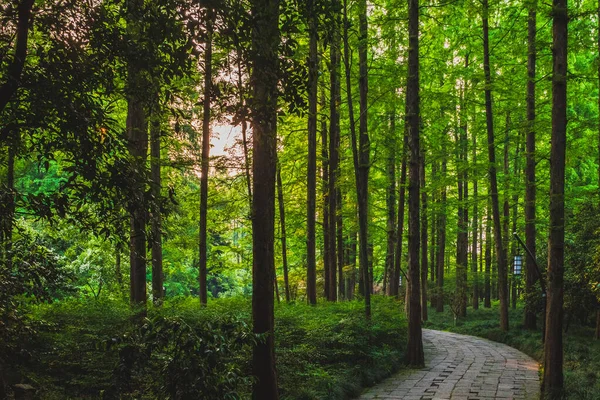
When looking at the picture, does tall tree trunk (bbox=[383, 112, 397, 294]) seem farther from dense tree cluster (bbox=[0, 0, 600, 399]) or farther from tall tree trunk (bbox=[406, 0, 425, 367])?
tall tree trunk (bbox=[406, 0, 425, 367])

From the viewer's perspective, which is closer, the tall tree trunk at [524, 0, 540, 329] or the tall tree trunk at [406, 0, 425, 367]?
the tall tree trunk at [406, 0, 425, 367]

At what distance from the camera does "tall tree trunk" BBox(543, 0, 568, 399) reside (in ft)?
24.9

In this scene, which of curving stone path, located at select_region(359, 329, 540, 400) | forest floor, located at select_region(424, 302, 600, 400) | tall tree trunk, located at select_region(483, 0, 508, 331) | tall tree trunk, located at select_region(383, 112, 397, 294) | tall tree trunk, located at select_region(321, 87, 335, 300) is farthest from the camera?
tall tree trunk, located at select_region(483, 0, 508, 331)

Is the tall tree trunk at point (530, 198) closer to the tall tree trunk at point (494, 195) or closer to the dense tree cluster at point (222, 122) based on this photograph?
the dense tree cluster at point (222, 122)

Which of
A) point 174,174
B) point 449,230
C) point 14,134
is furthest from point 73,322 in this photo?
point 449,230

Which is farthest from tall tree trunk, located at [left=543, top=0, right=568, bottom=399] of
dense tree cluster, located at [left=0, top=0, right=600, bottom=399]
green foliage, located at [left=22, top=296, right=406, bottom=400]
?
green foliage, located at [left=22, top=296, right=406, bottom=400]

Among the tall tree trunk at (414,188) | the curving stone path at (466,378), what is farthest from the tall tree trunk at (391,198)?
the curving stone path at (466,378)

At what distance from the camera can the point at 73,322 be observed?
27.3 ft

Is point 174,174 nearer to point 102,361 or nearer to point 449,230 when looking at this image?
point 102,361

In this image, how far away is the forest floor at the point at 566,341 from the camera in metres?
8.09

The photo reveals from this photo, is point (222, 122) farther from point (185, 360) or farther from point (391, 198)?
point (391, 198)

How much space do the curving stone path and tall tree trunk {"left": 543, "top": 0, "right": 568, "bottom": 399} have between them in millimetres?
886

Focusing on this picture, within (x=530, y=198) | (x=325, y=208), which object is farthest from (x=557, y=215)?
(x=325, y=208)

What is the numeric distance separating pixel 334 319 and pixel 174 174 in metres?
9.32
